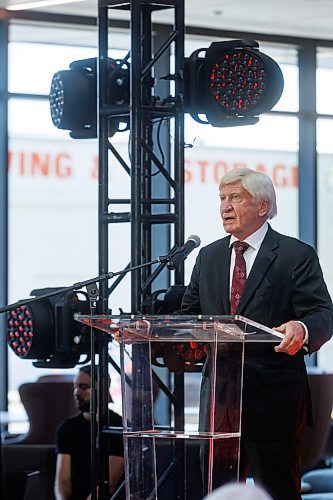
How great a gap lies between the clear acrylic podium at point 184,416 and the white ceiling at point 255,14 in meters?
6.04

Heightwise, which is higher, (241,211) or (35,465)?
(241,211)

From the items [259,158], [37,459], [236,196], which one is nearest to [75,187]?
[259,158]

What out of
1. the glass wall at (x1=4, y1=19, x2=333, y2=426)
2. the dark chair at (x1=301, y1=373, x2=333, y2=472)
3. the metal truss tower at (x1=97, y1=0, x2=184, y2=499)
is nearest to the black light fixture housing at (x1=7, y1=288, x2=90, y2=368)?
the metal truss tower at (x1=97, y1=0, x2=184, y2=499)

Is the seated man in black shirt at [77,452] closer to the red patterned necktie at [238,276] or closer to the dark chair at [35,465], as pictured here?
the dark chair at [35,465]

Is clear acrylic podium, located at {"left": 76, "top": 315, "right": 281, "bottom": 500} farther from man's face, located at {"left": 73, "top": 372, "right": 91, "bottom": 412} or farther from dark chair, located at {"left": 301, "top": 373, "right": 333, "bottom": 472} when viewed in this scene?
dark chair, located at {"left": 301, "top": 373, "right": 333, "bottom": 472}

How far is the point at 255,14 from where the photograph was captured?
32.0 ft

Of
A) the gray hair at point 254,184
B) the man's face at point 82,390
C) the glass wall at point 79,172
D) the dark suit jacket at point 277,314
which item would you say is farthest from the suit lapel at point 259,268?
the glass wall at point 79,172

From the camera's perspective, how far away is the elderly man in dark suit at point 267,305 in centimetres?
387

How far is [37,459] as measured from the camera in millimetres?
6805

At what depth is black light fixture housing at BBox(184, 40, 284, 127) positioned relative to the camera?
482cm

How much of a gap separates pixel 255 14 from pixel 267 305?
6.20m

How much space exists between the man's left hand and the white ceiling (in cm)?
603

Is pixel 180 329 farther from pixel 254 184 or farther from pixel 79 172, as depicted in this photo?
pixel 79 172

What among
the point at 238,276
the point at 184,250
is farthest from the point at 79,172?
the point at 238,276
